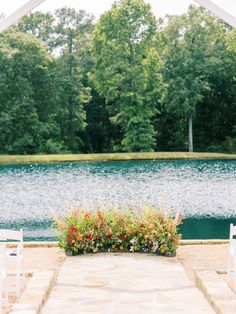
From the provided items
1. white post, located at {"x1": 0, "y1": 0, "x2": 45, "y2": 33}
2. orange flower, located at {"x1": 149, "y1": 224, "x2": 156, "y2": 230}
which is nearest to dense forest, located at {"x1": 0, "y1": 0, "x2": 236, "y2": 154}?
orange flower, located at {"x1": 149, "y1": 224, "x2": 156, "y2": 230}

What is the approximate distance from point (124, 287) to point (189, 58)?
4024cm

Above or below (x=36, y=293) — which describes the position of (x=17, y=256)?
above

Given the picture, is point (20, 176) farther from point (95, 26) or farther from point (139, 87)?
point (95, 26)

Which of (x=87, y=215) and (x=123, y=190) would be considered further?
(x=123, y=190)

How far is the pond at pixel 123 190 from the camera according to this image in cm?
1844

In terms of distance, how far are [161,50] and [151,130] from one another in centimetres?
666

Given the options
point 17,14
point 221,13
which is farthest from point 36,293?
point 221,13

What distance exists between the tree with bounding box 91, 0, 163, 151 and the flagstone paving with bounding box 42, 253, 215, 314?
3630 centimetres

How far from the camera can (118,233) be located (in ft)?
31.5

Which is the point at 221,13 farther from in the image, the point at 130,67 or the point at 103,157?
the point at 130,67

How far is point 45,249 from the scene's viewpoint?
10.5m

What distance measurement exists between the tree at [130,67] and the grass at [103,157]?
1744 mm

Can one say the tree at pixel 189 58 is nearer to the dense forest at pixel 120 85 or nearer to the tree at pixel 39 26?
the dense forest at pixel 120 85

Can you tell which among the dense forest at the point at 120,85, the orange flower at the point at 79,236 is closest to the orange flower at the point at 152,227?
the orange flower at the point at 79,236
